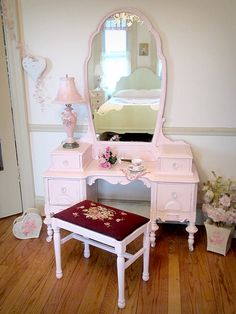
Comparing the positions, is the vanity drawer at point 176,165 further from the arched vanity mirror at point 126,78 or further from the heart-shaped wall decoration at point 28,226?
the heart-shaped wall decoration at point 28,226

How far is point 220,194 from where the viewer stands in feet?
7.92

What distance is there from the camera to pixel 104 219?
200 centimetres

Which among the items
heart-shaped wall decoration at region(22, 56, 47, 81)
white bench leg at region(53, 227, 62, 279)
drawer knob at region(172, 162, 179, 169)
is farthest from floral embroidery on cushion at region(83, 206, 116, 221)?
heart-shaped wall decoration at region(22, 56, 47, 81)

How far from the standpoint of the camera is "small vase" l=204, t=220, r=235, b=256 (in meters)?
2.38

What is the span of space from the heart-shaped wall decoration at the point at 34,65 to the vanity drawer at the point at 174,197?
1413mm

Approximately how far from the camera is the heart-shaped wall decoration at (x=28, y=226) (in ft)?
8.71

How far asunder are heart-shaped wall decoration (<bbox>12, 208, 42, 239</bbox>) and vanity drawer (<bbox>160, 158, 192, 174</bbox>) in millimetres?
1166

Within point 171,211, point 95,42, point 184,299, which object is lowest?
point 184,299

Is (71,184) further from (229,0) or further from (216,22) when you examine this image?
(229,0)

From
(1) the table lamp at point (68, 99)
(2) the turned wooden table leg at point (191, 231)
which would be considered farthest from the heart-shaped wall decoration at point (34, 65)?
(2) the turned wooden table leg at point (191, 231)

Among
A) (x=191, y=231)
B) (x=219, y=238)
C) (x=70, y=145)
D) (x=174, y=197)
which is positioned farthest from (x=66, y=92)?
(x=219, y=238)

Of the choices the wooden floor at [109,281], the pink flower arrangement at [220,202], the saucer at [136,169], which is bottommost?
the wooden floor at [109,281]

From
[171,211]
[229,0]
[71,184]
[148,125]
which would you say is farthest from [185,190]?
[229,0]

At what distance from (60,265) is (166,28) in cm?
195
